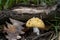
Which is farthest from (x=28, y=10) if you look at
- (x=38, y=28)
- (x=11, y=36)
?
(x=11, y=36)

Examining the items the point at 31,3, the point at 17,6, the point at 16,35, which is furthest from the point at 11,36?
the point at 31,3

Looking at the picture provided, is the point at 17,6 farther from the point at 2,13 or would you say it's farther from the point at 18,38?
the point at 18,38

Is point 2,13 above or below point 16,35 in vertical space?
above

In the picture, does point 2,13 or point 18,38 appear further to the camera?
point 2,13

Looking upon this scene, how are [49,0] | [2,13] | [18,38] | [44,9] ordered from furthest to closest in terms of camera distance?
[49,0] < [44,9] < [2,13] < [18,38]

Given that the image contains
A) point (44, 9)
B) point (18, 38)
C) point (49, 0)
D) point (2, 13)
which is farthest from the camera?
point (49, 0)

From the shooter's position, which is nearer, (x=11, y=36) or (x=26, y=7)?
(x=11, y=36)

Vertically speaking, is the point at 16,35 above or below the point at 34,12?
below

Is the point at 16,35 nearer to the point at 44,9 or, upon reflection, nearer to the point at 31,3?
the point at 44,9

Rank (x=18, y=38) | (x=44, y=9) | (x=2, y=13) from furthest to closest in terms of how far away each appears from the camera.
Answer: (x=44, y=9)
(x=2, y=13)
(x=18, y=38)
